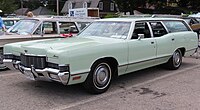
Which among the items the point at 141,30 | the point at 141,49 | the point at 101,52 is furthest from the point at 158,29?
the point at 101,52

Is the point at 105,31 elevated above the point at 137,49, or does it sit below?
above

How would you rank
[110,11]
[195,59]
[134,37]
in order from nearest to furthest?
[134,37] → [195,59] → [110,11]

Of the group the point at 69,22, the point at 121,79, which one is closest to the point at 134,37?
the point at 121,79

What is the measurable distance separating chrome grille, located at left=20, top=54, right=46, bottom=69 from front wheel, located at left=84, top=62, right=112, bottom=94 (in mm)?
887

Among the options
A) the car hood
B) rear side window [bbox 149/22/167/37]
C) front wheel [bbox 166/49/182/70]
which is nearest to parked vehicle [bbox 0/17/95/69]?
the car hood

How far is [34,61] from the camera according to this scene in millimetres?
4949

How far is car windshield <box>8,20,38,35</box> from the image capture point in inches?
325

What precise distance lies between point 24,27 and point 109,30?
3.46m

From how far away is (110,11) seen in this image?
58656mm

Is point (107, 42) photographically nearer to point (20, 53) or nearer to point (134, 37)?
→ point (134, 37)

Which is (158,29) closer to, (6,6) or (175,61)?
(175,61)

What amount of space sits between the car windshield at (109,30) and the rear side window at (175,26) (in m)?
1.69

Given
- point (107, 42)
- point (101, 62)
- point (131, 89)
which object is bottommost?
point (131, 89)

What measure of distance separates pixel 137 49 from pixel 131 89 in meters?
0.91
